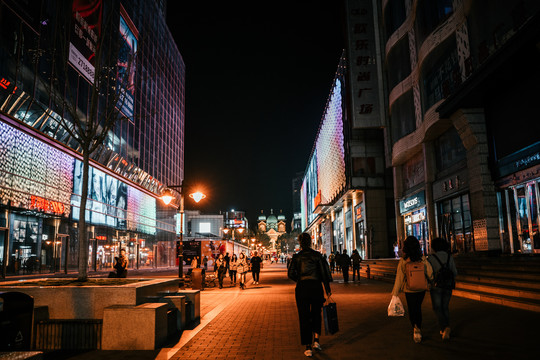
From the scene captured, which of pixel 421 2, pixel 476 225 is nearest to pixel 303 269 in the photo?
pixel 476 225

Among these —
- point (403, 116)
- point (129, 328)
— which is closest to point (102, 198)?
point (403, 116)

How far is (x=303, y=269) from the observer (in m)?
6.47

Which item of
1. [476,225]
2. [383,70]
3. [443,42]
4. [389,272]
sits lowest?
[389,272]

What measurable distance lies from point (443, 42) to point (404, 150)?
27.9 ft

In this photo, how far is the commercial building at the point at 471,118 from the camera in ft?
53.8

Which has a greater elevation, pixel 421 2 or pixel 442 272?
pixel 421 2

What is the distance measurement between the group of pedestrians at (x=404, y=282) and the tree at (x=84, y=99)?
446 centimetres

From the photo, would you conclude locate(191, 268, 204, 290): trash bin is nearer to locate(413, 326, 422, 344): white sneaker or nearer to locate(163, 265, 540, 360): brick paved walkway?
locate(163, 265, 540, 360): brick paved walkway

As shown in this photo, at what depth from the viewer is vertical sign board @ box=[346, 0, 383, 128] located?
3512cm

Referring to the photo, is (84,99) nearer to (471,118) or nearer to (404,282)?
(471,118)

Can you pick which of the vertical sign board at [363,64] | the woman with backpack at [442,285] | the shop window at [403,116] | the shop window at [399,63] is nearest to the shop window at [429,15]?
the shop window at [399,63]

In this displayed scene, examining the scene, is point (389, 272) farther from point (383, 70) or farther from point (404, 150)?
point (383, 70)

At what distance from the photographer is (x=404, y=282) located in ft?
22.6

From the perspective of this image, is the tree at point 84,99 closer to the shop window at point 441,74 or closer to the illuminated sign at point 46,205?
the illuminated sign at point 46,205
